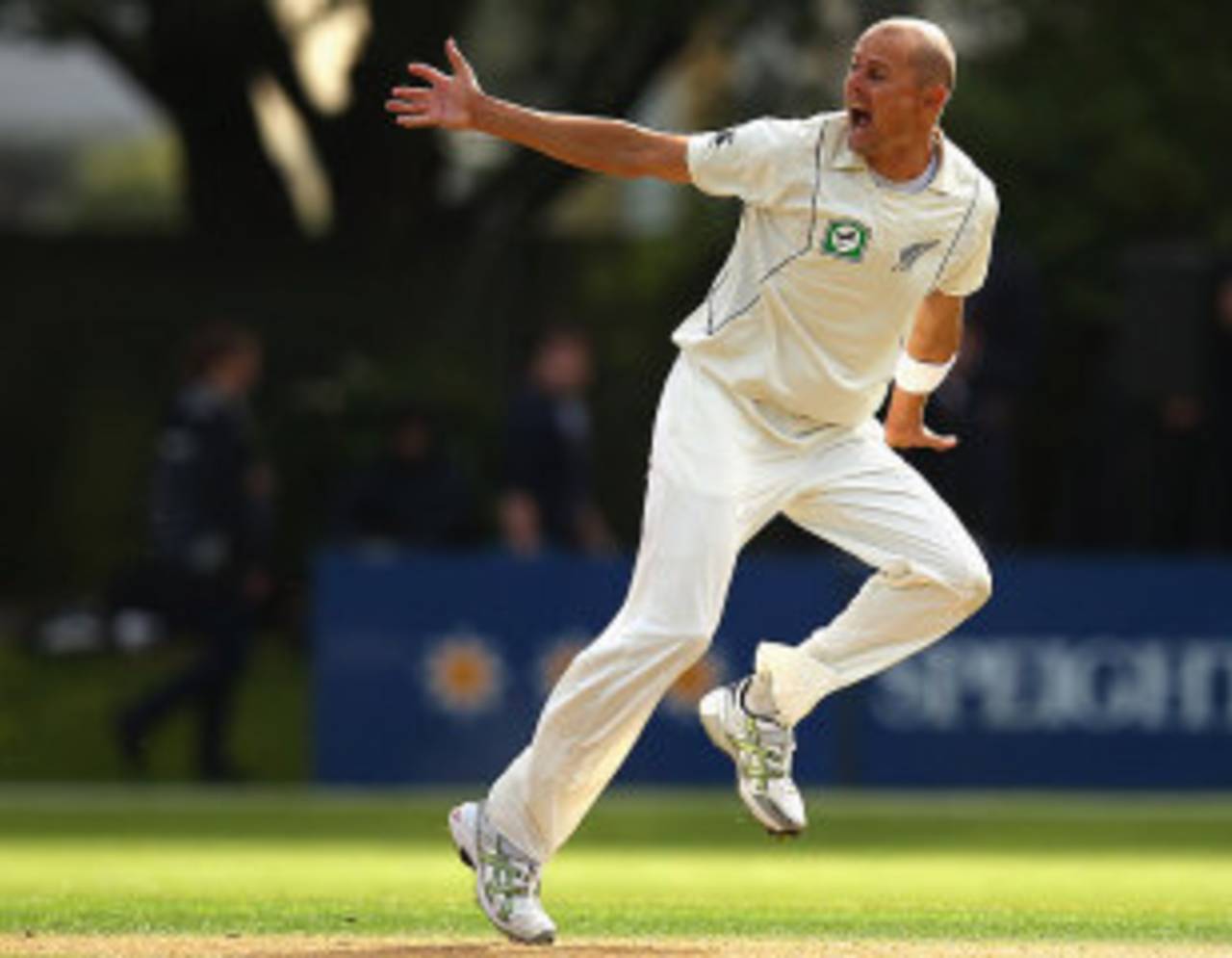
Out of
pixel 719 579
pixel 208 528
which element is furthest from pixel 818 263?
pixel 208 528

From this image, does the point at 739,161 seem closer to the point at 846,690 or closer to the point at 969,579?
the point at 969,579

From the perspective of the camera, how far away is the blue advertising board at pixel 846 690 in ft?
61.9

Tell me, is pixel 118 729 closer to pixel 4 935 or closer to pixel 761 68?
pixel 761 68

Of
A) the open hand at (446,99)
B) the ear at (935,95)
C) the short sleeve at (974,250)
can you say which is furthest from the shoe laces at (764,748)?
the open hand at (446,99)

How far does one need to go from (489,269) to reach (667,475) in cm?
1276

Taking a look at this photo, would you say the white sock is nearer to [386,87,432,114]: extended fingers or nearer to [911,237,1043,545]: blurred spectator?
[386,87,432,114]: extended fingers

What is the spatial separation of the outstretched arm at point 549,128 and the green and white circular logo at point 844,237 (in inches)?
16.9

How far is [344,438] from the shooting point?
2378 cm

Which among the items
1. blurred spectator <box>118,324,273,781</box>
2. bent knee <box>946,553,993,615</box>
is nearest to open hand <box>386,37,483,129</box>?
bent knee <box>946,553,993,615</box>

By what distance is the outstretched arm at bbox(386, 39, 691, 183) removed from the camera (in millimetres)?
10664

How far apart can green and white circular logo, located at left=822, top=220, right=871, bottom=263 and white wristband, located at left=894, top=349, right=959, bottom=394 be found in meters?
0.80

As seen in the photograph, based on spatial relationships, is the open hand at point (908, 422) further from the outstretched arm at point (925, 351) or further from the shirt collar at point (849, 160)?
the shirt collar at point (849, 160)

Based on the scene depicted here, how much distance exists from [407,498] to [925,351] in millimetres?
8567

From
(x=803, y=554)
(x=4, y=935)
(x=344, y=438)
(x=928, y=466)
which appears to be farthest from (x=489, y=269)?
(x=4, y=935)
